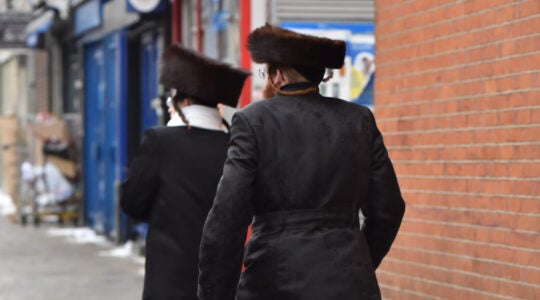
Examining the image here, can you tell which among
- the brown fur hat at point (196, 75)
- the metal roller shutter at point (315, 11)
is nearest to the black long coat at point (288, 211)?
the brown fur hat at point (196, 75)

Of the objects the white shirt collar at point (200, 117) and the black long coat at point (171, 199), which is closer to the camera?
the black long coat at point (171, 199)

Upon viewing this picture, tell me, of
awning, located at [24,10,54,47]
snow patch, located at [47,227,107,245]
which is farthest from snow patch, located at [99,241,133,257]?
awning, located at [24,10,54,47]

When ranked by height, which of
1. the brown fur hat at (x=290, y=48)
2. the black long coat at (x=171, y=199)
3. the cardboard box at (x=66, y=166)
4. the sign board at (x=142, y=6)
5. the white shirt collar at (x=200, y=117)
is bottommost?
the cardboard box at (x=66, y=166)

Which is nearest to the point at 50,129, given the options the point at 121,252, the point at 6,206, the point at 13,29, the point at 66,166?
the point at 66,166

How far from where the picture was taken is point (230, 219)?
14.1 ft

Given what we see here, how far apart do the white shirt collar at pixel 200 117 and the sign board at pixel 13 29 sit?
1774 centimetres

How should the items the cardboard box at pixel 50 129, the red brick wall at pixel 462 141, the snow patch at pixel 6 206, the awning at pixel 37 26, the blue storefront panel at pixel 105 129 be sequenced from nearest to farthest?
the red brick wall at pixel 462 141
the blue storefront panel at pixel 105 129
the cardboard box at pixel 50 129
the awning at pixel 37 26
the snow patch at pixel 6 206

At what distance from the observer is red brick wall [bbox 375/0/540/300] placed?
237 inches

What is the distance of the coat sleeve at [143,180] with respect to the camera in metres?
5.73

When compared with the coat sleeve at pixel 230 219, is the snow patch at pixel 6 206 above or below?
below

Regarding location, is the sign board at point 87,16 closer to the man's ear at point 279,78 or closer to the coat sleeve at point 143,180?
the coat sleeve at point 143,180

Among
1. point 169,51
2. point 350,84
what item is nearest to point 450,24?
point 169,51

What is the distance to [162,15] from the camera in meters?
14.7

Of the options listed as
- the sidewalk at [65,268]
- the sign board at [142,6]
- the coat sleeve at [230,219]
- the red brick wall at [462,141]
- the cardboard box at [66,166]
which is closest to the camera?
the coat sleeve at [230,219]
